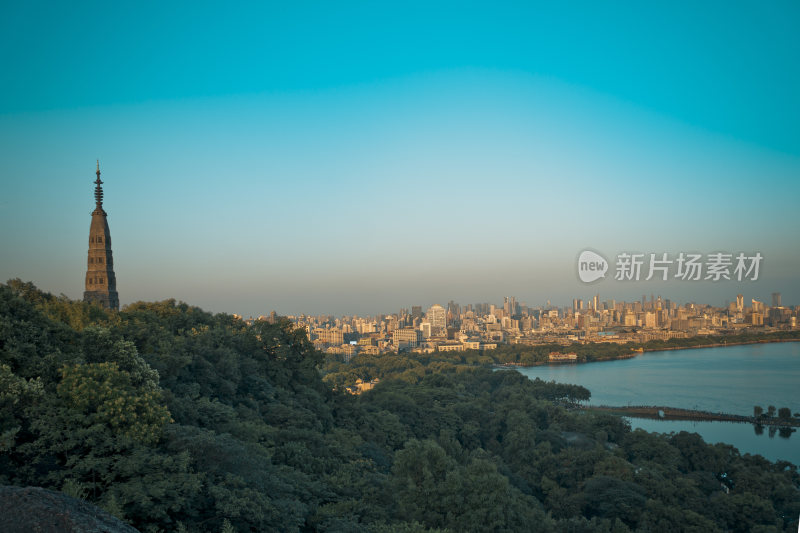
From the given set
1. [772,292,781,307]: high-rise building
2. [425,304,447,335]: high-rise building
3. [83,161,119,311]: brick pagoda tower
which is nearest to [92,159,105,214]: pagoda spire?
[83,161,119,311]: brick pagoda tower

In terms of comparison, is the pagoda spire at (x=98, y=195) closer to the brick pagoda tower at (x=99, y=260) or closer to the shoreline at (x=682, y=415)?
the brick pagoda tower at (x=99, y=260)

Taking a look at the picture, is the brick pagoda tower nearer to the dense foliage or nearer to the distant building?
the dense foliage

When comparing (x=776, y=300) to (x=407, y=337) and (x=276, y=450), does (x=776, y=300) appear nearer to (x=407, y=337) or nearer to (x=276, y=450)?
(x=276, y=450)

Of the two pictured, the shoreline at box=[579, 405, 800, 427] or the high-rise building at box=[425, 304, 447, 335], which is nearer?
the shoreline at box=[579, 405, 800, 427]

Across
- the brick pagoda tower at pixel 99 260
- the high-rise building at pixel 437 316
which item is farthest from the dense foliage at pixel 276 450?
the high-rise building at pixel 437 316

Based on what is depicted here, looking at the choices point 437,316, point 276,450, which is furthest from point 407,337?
point 276,450

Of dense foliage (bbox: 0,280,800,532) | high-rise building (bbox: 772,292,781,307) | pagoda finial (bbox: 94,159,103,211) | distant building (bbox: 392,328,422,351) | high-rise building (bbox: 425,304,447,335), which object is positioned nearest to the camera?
dense foliage (bbox: 0,280,800,532)
